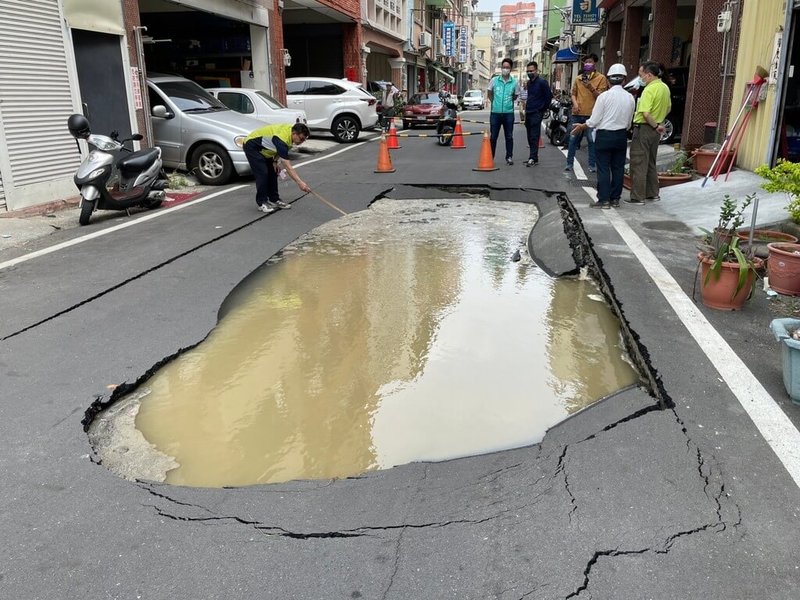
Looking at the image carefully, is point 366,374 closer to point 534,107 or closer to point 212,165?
point 212,165

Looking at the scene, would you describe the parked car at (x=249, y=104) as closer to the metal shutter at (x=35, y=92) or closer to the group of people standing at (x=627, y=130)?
the metal shutter at (x=35, y=92)

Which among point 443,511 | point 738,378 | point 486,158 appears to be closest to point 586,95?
point 486,158

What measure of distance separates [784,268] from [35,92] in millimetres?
9659

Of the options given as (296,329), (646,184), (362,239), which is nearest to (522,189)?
(646,184)

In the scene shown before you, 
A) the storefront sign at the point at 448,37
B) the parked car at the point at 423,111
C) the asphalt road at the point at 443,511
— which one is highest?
the storefront sign at the point at 448,37

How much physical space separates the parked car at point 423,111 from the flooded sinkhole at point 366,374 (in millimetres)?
19343

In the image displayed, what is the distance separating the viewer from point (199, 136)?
11750 millimetres

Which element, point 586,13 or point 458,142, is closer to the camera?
point 458,142

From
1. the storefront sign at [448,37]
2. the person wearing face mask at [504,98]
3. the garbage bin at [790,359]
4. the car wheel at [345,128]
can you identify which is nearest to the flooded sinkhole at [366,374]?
the garbage bin at [790,359]

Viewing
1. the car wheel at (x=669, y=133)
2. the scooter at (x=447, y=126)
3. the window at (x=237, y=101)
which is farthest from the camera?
the scooter at (x=447, y=126)

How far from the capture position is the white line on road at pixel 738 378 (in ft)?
10.4

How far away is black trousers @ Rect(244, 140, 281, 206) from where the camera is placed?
8.84 m

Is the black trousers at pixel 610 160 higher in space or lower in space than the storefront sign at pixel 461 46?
lower

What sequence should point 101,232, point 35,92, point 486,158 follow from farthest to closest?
1. point 486,158
2. point 35,92
3. point 101,232
